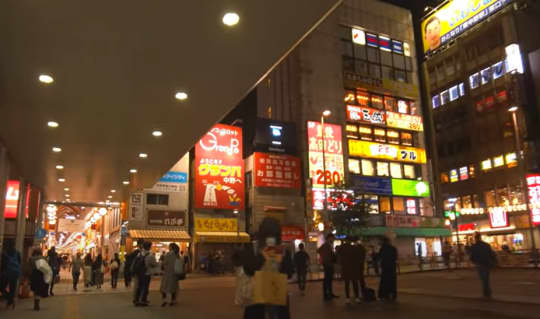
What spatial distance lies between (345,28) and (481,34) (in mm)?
17101

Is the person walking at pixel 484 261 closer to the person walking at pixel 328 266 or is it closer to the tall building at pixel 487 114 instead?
the person walking at pixel 328 266

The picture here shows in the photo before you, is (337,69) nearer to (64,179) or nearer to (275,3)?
(64,179)

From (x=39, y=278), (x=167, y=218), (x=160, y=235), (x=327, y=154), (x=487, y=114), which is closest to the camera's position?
(x=39, y=278)

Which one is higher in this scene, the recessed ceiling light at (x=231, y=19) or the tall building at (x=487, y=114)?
the tall building at (x=487, y=114)

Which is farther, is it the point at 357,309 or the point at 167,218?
the point at 167,218

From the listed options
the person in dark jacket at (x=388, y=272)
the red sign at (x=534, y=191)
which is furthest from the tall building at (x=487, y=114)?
the person in dark jacket at (x=388, y=272)

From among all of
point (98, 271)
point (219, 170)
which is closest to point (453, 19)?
point (219, 170)

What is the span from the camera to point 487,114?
1790 inches

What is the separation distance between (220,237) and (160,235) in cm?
423

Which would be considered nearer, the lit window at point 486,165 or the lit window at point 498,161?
the lit window at point 498,161

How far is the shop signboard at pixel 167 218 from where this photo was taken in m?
31.1

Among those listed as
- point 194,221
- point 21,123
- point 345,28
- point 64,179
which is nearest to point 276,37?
point 21,123

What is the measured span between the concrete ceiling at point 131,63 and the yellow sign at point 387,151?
26.3 m

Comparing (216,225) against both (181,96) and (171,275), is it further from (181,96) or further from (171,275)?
(181,96)
